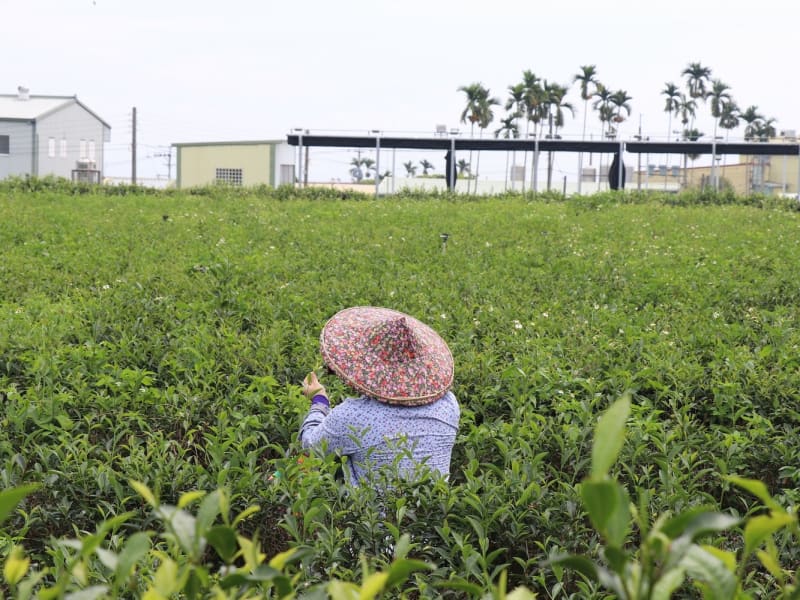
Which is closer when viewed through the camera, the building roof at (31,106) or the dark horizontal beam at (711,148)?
the dark horizontal beam at (711,148)

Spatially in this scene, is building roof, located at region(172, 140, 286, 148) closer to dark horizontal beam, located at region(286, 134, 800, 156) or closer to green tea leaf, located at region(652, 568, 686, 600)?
dark horizontal beam, located at region(286, 134, 800, 156)

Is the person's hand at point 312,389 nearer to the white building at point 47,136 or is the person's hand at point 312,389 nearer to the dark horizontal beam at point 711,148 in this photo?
the dark horizontal beam at point 711,148

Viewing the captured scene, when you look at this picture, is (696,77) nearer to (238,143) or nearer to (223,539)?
(238,143)

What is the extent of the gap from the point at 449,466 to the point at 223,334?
2154 millimetres

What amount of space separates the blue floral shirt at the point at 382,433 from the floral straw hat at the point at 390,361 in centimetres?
5

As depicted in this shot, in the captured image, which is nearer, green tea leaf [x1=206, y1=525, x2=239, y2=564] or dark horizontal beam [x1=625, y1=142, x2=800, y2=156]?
green tea leaf [x1=206, y1=525, x2=239, y2=564]

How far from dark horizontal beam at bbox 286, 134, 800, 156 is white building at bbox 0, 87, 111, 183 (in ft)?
38.8

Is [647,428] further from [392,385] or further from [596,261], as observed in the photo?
[596,261]

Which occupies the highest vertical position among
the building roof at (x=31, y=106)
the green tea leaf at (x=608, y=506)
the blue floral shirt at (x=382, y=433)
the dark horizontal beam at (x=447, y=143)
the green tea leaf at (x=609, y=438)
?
the building roof at (x=31, y=106)

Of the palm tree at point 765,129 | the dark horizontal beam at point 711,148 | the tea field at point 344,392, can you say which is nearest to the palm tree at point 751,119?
the palm tree at point 765,129

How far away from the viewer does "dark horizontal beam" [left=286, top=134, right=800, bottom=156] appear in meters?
29.6

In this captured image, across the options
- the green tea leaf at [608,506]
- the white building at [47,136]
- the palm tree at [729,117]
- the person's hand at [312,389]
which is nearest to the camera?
the green tea leaf at [608,506]

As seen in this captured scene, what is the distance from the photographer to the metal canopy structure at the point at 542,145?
29.6m

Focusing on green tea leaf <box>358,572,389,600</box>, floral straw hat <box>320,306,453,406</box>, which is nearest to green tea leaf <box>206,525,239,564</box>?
green tea leaf <box>358,572,389,600</box>
